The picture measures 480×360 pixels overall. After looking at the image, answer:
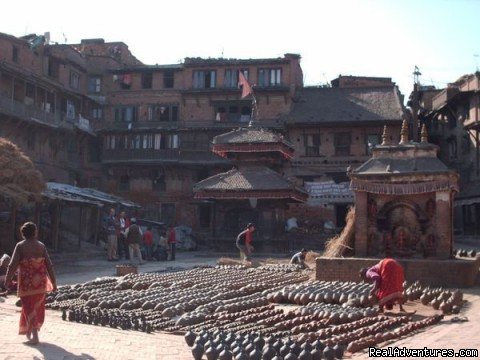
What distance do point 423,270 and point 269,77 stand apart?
122 ft

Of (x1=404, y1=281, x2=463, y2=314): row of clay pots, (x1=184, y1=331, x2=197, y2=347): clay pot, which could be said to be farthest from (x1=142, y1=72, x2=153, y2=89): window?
(x1=184, y1=331, x2=197, y2=347): clay pot

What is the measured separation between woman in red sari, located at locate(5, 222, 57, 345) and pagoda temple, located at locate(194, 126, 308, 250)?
25.8 meters

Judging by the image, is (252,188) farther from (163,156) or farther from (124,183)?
(124,183)

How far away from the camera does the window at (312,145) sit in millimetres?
49562

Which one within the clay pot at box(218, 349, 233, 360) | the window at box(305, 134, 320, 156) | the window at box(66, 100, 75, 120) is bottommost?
the clay pot at box(218, 349, 233, 360)

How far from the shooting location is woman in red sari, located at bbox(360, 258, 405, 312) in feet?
42.6

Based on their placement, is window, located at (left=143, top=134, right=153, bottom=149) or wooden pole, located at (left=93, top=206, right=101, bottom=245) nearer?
wooden pole, located at (left=93, top=206, right=101, bottom=245)

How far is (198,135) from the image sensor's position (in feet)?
170

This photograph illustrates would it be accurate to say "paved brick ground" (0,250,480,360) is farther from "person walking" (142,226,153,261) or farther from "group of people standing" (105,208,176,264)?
"person walking" (142,226,153,261)

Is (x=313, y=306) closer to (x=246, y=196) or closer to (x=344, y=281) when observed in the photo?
(x=344, y=281)

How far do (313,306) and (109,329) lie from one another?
14.6ft

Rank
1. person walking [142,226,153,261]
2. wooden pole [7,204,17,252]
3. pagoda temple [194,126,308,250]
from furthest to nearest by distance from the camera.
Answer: pagoda temple [194,126,308,250] → person walking [142,226,153,261] → wooden pole [7,204,17,252]

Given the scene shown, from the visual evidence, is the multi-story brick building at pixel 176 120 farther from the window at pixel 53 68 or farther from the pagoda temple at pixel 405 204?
the pagoda temple at pixel 405 204

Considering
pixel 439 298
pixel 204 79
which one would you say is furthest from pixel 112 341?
pixel 204 79
